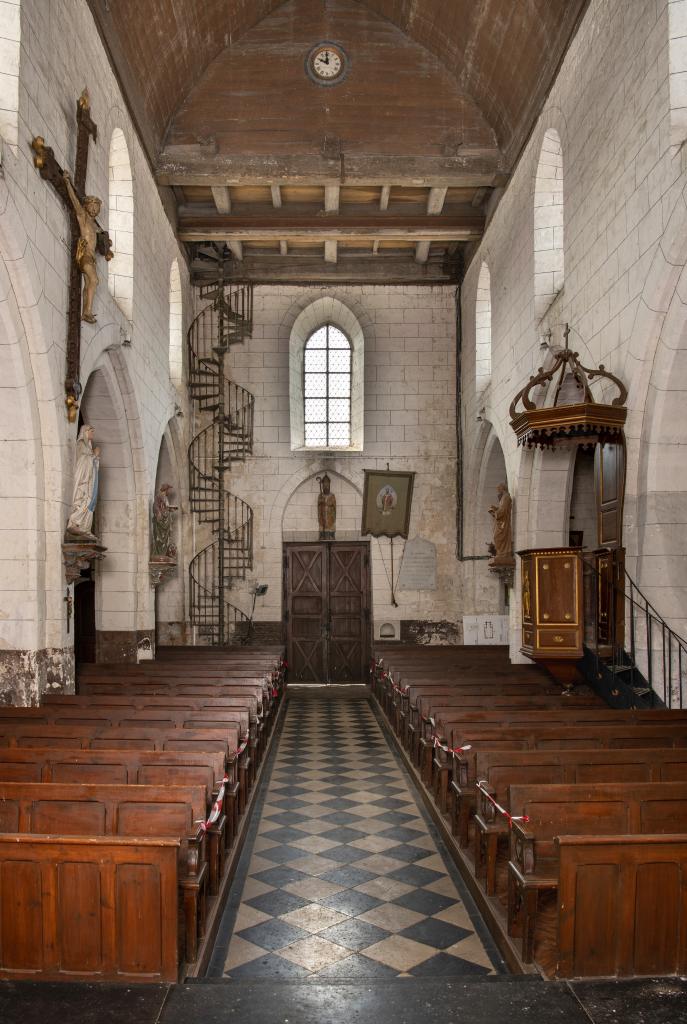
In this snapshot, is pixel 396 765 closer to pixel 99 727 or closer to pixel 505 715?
pixel 505 715

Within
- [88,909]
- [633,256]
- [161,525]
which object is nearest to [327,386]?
[161,525]

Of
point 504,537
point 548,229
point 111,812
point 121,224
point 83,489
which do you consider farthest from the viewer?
point 504,537

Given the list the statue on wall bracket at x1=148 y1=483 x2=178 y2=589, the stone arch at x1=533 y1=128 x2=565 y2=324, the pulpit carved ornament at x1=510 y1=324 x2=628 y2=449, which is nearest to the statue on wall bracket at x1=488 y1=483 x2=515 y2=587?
the stone arch at x1=533 y1=128 x2=565 y2=324

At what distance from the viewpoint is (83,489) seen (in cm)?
880

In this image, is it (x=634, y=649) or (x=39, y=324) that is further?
(x=634, y=649)

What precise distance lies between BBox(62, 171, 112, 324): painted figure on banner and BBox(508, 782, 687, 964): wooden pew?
638 cm

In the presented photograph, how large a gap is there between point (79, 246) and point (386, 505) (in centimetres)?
1005

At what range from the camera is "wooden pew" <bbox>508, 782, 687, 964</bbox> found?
4.91m

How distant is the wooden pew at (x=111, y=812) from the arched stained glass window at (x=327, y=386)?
13.9 m

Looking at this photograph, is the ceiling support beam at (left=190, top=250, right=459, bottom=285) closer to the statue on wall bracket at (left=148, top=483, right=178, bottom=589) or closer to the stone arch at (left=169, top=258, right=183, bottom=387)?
the stone arch at (left=169, top=258, right=183, bottom=387)

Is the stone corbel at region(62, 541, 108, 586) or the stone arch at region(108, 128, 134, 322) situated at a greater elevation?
the stone arch at region(108, 128, 134, 322)

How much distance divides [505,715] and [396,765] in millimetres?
2756

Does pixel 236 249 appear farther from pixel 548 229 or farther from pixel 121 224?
pixel 548 229

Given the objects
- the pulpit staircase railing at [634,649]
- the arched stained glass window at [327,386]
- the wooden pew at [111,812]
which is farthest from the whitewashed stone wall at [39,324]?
the arched stained glass window at [327,386]
